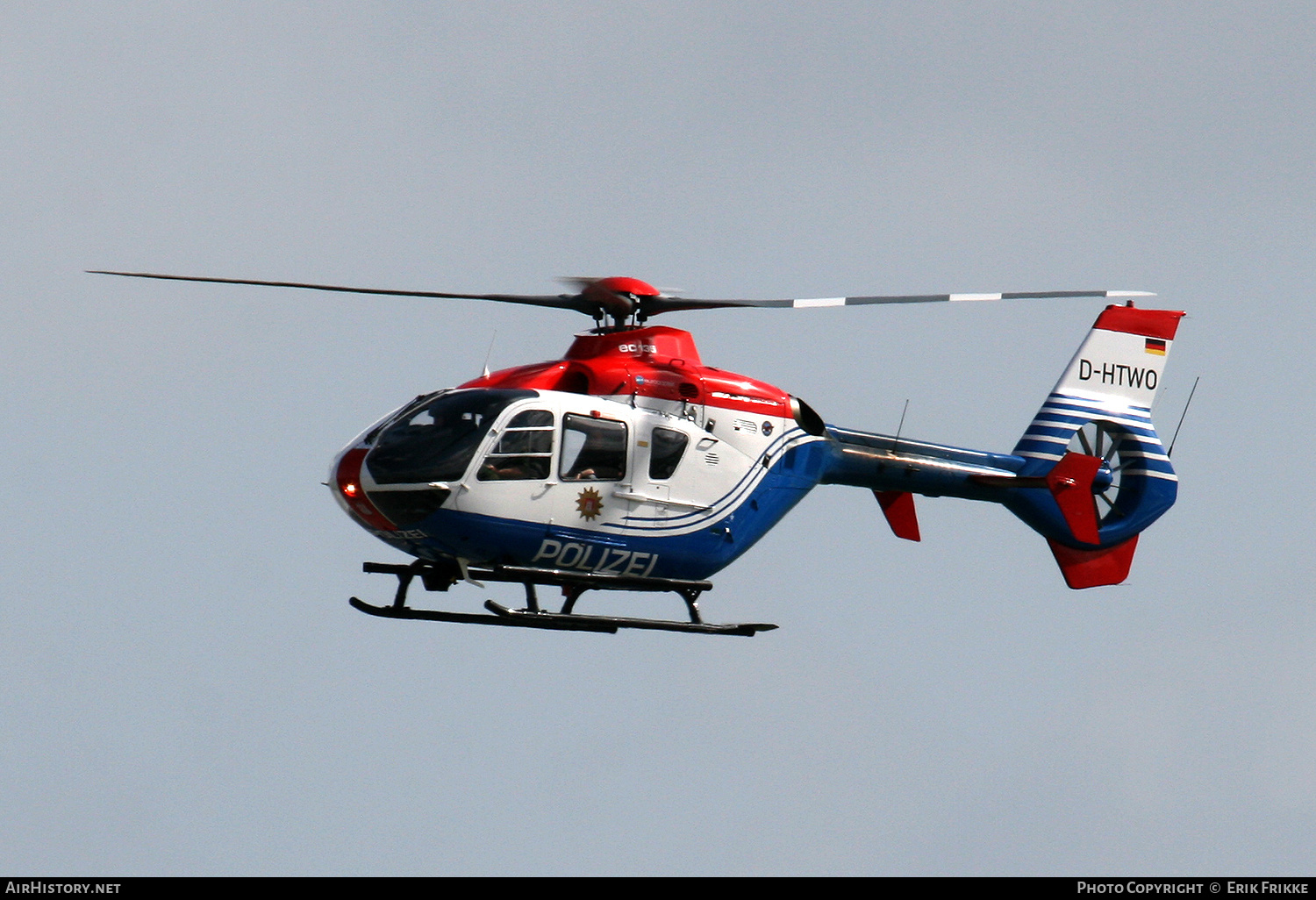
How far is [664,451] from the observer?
1786 centimetres

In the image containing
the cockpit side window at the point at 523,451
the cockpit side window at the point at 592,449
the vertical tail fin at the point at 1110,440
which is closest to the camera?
the cockpit side window at the point at 523,451

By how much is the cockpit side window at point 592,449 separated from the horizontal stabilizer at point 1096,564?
24.3 ft

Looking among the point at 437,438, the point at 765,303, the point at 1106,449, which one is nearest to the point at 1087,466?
the point at 1106,449

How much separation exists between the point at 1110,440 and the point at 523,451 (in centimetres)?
947

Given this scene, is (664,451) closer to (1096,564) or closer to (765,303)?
(765,303)

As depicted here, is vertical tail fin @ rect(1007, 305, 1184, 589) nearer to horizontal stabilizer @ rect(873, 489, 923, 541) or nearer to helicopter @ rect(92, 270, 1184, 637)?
helicopter @ rect(92, 270, 1184, 637)

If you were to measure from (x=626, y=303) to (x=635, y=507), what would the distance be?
2123 mm

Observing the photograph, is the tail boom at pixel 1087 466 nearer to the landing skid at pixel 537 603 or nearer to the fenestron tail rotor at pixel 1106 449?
the fenestron tail rotor at pixel 1106 449

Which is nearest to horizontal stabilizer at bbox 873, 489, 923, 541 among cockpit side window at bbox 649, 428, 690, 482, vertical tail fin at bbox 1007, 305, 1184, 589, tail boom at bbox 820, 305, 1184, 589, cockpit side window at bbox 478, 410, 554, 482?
tail boom at bbox 820, 305, 1184, 589

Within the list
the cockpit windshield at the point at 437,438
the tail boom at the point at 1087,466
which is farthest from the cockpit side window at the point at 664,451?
the tail boom at the point at 1087,466

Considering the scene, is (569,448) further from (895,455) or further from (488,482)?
(895,455)

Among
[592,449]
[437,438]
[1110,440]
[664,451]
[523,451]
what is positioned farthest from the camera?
[1110,440]

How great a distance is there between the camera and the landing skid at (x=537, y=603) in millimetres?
16844

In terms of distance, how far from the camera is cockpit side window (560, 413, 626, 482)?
55.9 feet
